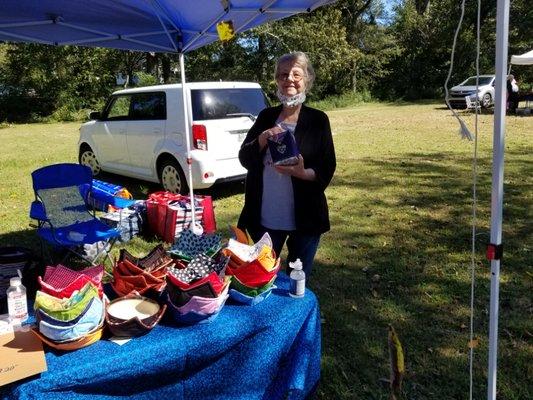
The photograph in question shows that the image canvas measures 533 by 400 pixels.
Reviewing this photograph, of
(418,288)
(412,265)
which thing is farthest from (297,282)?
(412,265)

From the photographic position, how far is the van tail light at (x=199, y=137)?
6.34m

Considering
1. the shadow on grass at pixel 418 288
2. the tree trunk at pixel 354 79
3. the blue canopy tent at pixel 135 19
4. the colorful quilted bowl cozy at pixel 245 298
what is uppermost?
the tree trunk at pixel 354 79

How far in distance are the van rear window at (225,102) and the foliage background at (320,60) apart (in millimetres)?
18757

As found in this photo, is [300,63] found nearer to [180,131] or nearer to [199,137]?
[199,137]

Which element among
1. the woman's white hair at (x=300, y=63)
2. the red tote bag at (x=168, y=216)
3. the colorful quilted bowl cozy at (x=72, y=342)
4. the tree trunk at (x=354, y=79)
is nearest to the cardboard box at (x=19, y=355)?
the colorful quilted bowl cozy at (x=72, y=342)

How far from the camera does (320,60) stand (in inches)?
1043

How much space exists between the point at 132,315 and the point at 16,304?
537 mm

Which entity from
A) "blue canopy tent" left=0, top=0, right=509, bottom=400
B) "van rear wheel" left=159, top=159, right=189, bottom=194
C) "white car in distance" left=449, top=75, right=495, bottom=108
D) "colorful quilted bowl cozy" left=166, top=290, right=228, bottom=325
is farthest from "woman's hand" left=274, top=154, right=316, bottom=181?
A: "white car in distance" left=449, top=75, right=495, bottom=108

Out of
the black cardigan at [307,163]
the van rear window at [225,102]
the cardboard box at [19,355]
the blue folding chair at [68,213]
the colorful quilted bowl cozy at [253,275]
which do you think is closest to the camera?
the cardboard box at [19,355]

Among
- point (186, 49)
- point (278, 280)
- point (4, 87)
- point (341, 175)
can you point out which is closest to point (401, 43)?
point (4, 87)

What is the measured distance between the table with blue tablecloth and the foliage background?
23.9 metres

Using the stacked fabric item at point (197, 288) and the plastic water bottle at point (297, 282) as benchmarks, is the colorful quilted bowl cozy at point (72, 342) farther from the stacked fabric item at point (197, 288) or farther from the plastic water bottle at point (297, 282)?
the plastic water bottle at point (297, 282)

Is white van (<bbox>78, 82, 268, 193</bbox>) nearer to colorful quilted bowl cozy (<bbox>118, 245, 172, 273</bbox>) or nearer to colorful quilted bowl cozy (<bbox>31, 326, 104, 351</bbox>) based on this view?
colorful quilted bowl cozy (<bbox>118, 245, 172, 273</bbox>)

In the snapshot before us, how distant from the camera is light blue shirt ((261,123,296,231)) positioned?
2.72m
